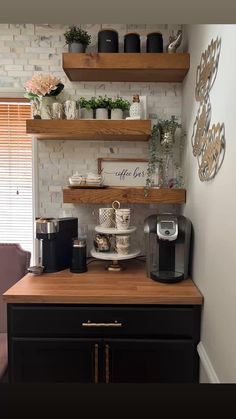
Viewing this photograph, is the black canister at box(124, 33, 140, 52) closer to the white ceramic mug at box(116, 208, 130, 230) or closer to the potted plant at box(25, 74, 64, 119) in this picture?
the potted plant at box(25, 74, 64, 119)

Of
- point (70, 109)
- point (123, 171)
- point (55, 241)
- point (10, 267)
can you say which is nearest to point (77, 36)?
point (70, 109)

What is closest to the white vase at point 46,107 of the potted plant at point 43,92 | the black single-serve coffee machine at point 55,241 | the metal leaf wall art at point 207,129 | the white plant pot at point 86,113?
the potted plant at point 43,92

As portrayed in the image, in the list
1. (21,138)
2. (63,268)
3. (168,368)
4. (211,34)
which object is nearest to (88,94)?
(21,138)

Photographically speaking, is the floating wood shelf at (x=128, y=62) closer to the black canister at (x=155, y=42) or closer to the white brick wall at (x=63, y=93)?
the black canister at (x=155, y=42)

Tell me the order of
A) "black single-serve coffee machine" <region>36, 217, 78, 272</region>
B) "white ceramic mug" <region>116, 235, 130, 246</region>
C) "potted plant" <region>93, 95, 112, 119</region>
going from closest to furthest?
"black single-serve coffee machine" <region>36, 217, 78, 272</region> < "white ceramic mug" <region>116, 235, 130, 246</region> < "potted plant" <region>93, 95, 112, 119</region>

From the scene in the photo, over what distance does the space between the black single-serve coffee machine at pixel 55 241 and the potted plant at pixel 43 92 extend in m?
0.74

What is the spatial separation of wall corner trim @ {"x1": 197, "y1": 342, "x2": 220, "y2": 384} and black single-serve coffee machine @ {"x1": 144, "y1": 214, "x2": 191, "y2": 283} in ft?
1.28

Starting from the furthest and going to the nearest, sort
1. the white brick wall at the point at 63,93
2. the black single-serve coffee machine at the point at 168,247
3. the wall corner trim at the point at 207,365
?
1. the white brick wall at the point at 63,93
2. the black single-serve coffee machine at the point at 168,247
3. the wall corner trim at the point at 207,365

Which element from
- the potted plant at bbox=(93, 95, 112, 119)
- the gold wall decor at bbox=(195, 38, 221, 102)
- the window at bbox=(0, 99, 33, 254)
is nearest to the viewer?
the gold wall decor at bbox=(195, 38, 221, 102)

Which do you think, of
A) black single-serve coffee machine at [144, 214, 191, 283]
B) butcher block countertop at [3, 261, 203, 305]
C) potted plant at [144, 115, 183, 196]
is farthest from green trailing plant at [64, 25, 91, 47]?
butcher block countertop at [3, 261, 203, 305]

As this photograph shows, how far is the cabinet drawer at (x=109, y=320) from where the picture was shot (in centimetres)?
163

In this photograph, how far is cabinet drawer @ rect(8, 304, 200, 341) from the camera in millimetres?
1632

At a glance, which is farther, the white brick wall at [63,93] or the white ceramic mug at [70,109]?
the white brick wall at [63,93]

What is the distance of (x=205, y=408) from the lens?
31 cm
